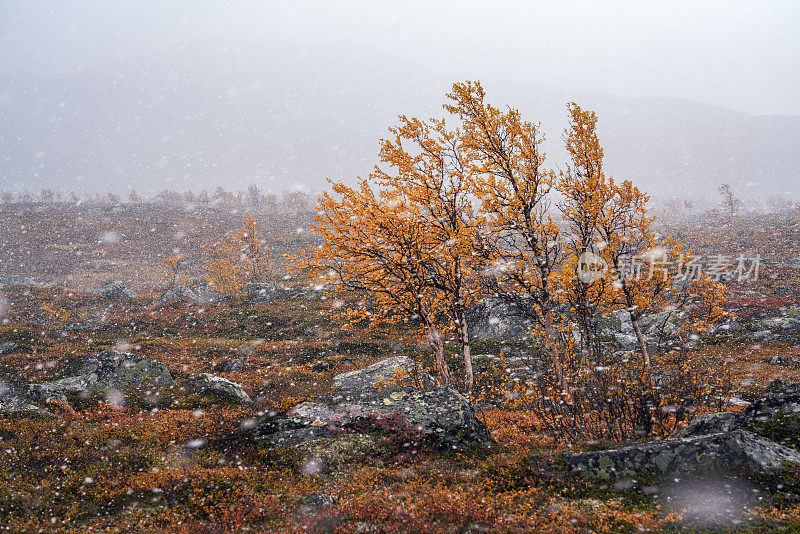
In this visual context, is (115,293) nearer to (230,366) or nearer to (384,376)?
(230,366)

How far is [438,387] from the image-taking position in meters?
10.7

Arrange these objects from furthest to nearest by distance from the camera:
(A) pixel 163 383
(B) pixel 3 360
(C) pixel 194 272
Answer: (C) pixel 194 272 < (B) pixel 3 360 < (A) pixel 163 383

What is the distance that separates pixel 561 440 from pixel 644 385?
3.11 m

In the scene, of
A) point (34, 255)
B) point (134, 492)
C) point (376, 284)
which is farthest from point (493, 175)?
point (34, 255)

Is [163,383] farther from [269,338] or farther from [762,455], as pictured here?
[762,455]

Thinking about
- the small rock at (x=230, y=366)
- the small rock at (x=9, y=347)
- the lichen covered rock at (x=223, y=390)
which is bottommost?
the small rock at (x=230, y=366)

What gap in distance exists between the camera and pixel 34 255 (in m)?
56.6

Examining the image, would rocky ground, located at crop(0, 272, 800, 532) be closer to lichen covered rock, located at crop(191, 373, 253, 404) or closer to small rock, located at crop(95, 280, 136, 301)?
lichen covered rock, located at crop(191, 373, 253, 404)

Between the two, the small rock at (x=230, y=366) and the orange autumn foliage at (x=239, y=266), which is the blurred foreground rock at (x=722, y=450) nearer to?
the small rock at (x=230, y=366)

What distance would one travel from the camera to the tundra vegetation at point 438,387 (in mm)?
6102

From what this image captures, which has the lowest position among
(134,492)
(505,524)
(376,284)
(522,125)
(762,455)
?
(134,492)
